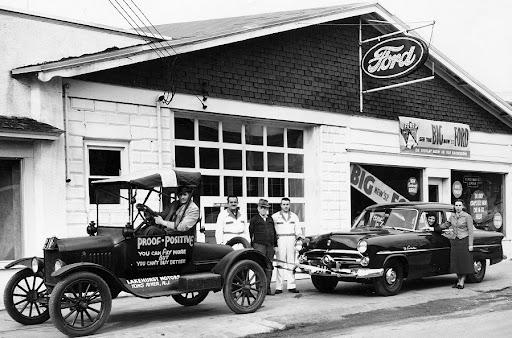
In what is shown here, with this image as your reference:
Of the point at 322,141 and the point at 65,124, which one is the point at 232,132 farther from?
the point at 65,124

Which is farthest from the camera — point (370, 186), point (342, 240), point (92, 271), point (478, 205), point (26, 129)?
point (478, 205)

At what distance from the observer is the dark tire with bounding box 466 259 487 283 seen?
47.1 ft

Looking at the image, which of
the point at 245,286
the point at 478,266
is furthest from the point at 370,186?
the point at 245,286

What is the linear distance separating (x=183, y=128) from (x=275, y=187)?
2959mm

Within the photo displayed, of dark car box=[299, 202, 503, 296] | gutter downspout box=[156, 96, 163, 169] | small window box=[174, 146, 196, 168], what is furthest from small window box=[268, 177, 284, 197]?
gutter downspout box=[156, 96, 163, 169]

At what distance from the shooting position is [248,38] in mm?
14609

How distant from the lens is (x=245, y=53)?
15.0 meters

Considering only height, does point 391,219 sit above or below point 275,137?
below

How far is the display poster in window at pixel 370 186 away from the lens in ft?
57.3

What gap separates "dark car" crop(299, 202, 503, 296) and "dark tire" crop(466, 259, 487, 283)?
51 millimetres

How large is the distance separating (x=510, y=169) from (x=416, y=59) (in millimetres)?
8305

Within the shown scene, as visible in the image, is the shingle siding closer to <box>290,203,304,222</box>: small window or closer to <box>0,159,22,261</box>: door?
<box>0,159,22,261</box>: door

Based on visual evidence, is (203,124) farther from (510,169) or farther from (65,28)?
(510,169)

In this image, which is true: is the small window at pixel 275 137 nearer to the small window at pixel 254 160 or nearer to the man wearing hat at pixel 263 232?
the small window at pixel 254 160
